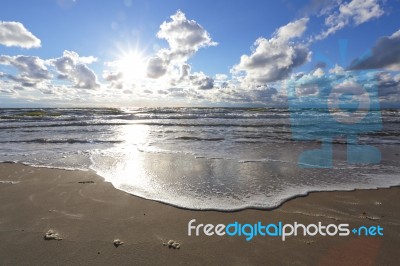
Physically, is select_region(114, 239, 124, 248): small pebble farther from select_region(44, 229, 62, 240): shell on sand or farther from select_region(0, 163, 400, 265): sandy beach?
select_region(44, 229, 62, 240): shell on sand

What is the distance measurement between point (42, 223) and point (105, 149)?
8.30 m

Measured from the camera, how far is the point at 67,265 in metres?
3.71

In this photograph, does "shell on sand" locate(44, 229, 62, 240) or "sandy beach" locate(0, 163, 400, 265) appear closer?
"sandy beach" locate(0, 163, 400, 265)

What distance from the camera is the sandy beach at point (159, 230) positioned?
3869 millimetres

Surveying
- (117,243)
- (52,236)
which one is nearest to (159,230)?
(117,243)

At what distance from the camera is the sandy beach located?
387 centimetres

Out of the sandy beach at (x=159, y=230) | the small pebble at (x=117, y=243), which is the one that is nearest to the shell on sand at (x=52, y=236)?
the sandy beach at (x=159, y=230)

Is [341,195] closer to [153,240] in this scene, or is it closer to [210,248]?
[210,248]

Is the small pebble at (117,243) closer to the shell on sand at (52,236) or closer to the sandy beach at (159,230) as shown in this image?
the sandy beach at (159,230)

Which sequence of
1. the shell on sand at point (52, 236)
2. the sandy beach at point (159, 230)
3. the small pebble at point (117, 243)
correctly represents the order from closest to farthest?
the sandy beach at point (159, 230) < the small pebble at point (117, 243) < the shell on sand at point (52, 236)

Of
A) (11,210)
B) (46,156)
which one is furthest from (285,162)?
→ (46,156)

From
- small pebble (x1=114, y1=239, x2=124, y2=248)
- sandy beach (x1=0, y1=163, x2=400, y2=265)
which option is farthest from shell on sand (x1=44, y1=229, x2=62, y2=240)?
small pebble (x1=114, y1=239, x2=124, y2=248)

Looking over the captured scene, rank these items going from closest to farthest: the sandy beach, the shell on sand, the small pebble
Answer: the sandy beach
the small pebble
the shell on sand

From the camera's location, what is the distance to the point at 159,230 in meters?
4.65
